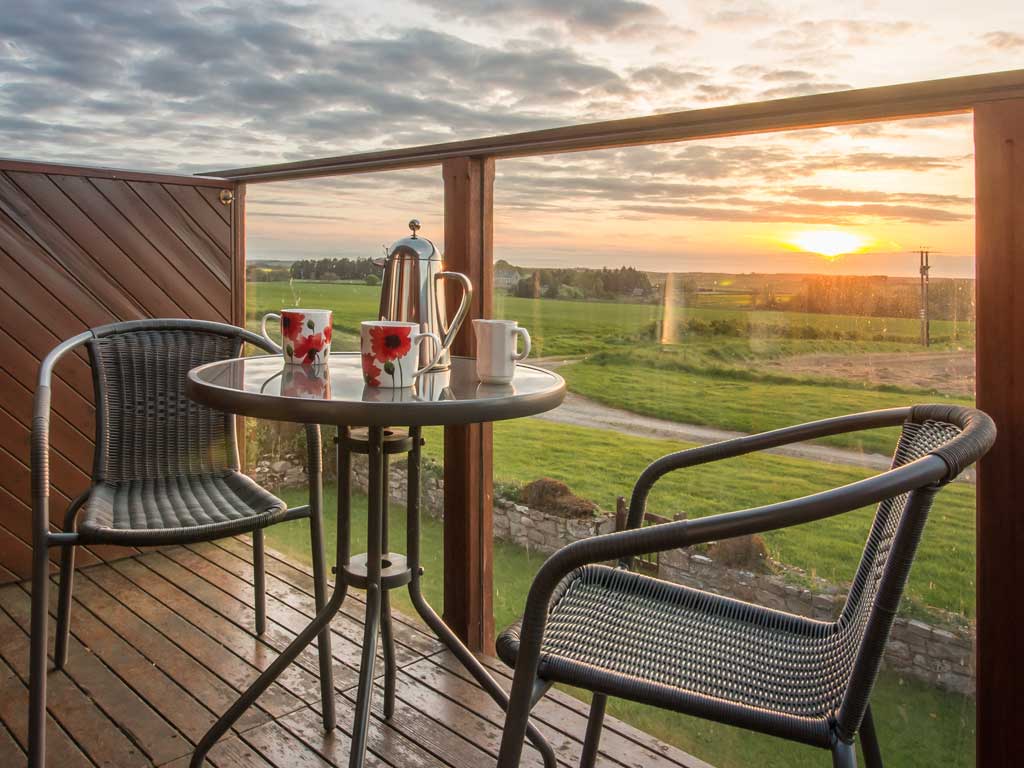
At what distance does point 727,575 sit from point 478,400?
0.95 meters

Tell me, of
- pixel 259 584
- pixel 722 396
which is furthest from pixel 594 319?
pixel 259 584

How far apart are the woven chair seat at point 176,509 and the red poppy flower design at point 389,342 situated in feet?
2.08

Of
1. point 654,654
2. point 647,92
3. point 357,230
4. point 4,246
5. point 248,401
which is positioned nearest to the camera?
point 654,654

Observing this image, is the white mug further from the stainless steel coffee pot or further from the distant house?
the distant house

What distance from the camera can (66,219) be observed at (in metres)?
2.67

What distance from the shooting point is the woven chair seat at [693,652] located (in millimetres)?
955

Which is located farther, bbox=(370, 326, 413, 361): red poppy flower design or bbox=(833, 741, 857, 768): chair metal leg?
bbox=(370, 326, 413, 361): red poppy flower design

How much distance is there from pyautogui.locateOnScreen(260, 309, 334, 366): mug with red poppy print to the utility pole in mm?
1195

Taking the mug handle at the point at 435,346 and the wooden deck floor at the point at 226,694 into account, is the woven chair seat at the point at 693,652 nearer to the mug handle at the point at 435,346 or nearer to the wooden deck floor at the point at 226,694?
the mug handle at the point at 435,346


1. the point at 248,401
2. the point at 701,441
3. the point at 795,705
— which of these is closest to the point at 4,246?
the point at 248,401

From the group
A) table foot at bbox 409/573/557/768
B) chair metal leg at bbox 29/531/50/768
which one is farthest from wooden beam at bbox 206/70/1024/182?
chair metal leg at bbox 29/531/50/768

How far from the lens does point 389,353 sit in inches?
53.4

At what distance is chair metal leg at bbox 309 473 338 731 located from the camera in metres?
1.79

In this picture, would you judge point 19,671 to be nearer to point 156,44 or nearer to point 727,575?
point 727,575
